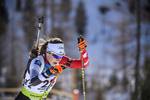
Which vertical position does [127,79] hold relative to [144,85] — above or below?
below

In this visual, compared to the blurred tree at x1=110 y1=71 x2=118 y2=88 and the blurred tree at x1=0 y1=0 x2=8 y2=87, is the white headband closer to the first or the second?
the blurred tree at x1=110 y1=71 x2=118 y2=88

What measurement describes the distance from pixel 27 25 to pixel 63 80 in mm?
3257

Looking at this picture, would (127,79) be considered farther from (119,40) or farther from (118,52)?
(119,40)

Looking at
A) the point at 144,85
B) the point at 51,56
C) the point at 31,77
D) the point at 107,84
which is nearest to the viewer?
the point at 31,77

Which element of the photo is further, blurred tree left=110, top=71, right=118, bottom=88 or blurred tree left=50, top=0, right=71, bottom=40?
blurred tree left=50, top=0, right=71, bottom=40

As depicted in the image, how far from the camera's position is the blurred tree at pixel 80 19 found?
331 inches

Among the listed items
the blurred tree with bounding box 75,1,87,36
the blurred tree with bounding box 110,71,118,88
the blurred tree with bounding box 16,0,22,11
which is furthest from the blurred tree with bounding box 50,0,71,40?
the blurred tree with bounding box 110,71,118,88

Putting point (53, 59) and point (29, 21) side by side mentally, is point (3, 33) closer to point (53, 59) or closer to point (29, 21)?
point (29, 21)

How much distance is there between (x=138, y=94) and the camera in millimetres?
5367

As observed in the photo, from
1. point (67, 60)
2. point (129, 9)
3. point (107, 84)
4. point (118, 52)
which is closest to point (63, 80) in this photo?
point (107, 84)

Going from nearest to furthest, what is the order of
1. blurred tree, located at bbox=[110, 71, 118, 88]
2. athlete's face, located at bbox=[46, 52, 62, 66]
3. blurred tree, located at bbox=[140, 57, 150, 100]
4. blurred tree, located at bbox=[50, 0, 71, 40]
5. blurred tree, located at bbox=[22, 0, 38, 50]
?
athlete's face, located at bbox=[46, 52, 62, 66] < blurred tree, located at bbox=[140, 57, 150, 100] < blurred tree, located at bbox=[110, 71, 118, 88] < blurred tree, located at bbox=[50, 0, 71, 40] < blurred tree, located at bbox=[22, 0, 38, 50]

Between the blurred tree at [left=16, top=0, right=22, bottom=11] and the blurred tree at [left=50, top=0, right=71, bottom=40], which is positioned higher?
the blurred tree at [left=16, top=0, right=22, bottom=11]

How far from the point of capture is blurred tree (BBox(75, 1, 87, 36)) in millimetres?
8398

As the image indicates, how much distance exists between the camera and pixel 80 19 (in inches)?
332
